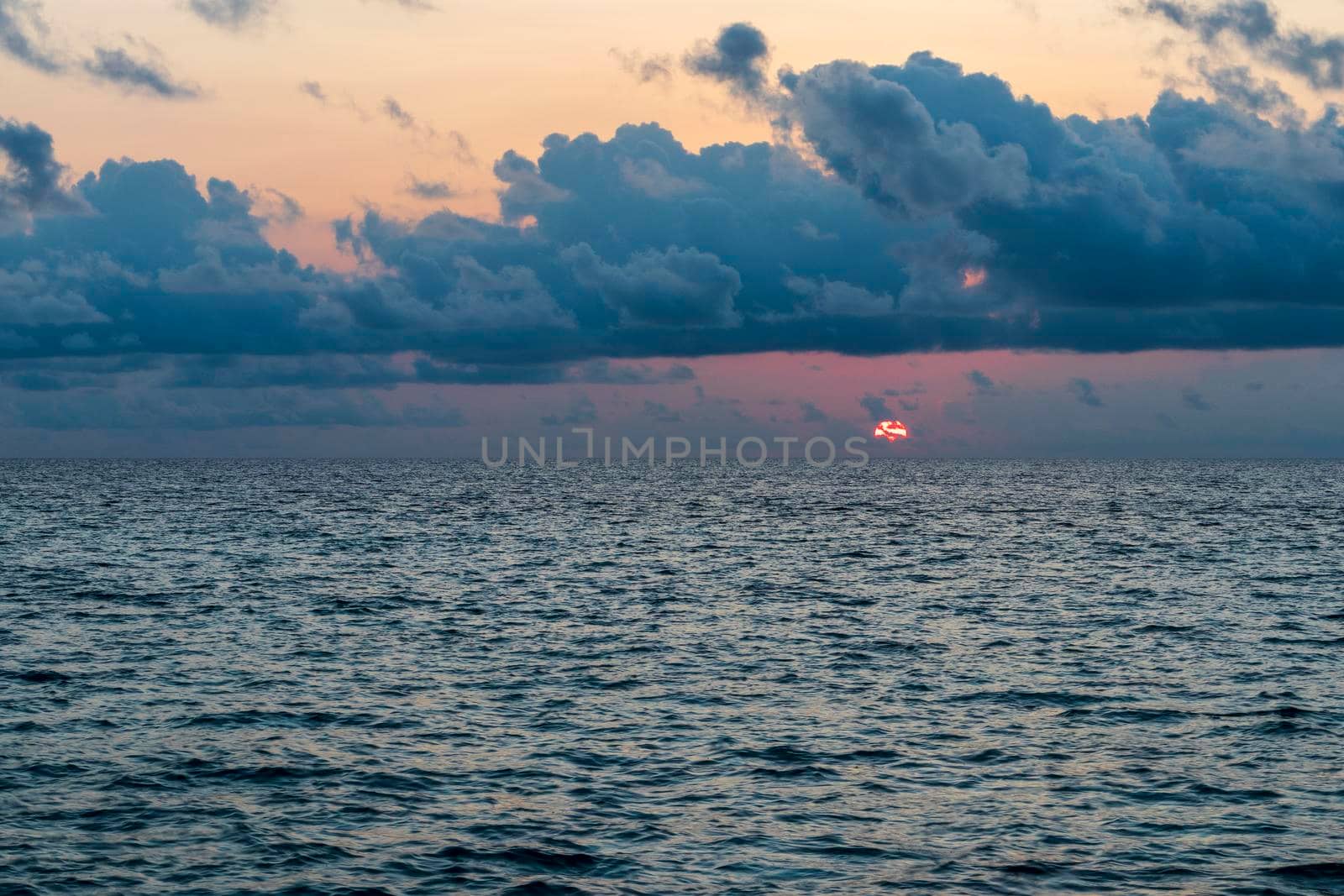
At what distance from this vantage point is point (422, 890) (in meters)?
20.4

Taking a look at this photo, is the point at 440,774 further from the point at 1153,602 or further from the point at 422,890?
the point at 1153,602

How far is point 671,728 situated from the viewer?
101 feet

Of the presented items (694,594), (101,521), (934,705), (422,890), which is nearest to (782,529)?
(694,594)

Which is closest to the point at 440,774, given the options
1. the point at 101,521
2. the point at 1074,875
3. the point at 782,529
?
the point at 1074,875

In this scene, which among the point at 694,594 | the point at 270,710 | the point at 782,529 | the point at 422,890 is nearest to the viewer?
the point at 422,890

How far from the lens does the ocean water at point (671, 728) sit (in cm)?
2173

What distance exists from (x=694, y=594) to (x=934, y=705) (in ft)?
80.3

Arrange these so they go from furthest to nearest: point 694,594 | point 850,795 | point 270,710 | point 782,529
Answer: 1. point 782,529
2. point 694,594
3. point 270,710
4. point 850,795

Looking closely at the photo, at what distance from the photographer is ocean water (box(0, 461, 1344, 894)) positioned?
21734 millimetres

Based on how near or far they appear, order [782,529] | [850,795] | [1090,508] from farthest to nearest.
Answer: [1090,508], [782,529], [850,795]

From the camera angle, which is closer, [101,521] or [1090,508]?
[101,521]

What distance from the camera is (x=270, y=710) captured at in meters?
32.8

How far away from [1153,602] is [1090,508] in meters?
84.0

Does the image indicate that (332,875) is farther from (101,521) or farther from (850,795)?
(101,521)
